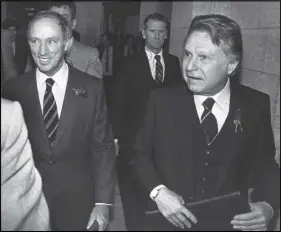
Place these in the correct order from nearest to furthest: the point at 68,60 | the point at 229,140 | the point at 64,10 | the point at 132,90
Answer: the point at 229,140 < the point at 68,60 < the point at 64,10 < the point at 132,90

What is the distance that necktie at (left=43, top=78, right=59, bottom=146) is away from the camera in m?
2.30

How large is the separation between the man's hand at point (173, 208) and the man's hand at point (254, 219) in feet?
0.73

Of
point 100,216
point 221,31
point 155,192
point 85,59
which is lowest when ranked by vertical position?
point 100,216

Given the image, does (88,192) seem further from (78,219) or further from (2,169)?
(2,169)

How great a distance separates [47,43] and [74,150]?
0.66 meters

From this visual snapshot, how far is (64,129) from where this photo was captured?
7.54 ft

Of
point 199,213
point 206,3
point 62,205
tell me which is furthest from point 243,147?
point 206,3

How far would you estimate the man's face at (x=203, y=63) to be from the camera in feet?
6.52

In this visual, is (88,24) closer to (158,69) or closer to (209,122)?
(158,69)

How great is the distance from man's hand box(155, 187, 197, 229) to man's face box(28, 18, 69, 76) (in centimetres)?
100

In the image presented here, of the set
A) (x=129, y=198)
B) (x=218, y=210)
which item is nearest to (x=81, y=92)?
(x=218, y=210)

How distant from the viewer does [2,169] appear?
1.22m

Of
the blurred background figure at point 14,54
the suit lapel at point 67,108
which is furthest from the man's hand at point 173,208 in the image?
the blurred background figure at point 14,54

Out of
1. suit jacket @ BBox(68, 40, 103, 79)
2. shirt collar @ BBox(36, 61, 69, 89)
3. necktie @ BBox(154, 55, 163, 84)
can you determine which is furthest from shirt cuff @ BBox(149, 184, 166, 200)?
necktie @ BBox(154, 55, 163, 84)
